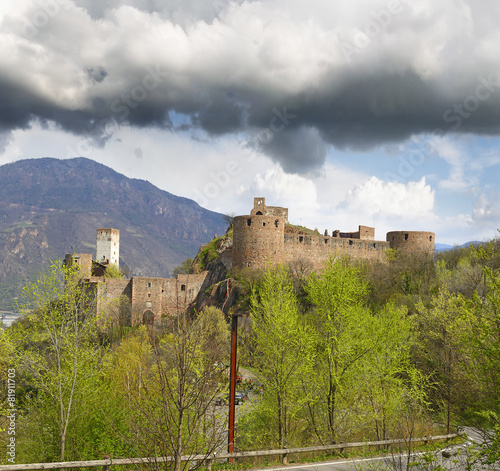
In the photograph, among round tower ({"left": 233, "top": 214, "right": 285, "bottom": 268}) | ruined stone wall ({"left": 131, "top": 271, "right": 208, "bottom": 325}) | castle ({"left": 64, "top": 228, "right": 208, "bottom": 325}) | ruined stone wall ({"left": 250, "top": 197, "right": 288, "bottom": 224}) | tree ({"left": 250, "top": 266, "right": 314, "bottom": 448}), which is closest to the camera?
tree ({"left": 250, "top": 266, "right": 314, "bottom": 448})

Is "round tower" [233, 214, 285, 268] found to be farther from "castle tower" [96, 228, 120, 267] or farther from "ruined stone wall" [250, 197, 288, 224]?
"castle tower" [96, 228, 120, 267]

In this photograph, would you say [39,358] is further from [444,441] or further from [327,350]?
[444,441]

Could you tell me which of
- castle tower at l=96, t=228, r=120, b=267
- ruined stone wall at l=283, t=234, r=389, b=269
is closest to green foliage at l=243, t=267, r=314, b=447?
ruined stone wall at l=283, t=234, r=389, b=269

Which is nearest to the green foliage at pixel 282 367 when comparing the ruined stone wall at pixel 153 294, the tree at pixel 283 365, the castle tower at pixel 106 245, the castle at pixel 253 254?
the tree at pixel 283 365

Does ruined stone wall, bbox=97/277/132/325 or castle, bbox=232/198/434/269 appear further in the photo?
ruined stone wall, bbox=97/277/132/325

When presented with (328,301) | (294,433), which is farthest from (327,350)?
(294,433)

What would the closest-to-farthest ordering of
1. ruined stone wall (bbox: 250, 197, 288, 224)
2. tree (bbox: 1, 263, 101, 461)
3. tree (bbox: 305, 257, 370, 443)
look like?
1. tree (bbox: 1, 263, 101, 461)
2. tree (bbox: 305, 257, 370, 443)
3. ruined stone wall (bbox: 250, 197, 288, 224)

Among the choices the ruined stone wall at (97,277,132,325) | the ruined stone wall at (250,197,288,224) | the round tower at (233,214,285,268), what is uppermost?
the ruined stone wall at (250,197,288,224)

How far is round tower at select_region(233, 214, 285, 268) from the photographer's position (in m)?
50.2

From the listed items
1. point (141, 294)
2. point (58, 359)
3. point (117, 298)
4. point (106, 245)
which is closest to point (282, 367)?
point (58, 359)

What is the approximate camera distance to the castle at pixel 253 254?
166 ft

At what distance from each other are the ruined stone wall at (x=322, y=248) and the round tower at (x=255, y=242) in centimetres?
352

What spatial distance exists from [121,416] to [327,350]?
8.68 m

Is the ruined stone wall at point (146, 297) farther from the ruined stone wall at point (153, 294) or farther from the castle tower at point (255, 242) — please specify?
the castle tower at point (255, 242)
